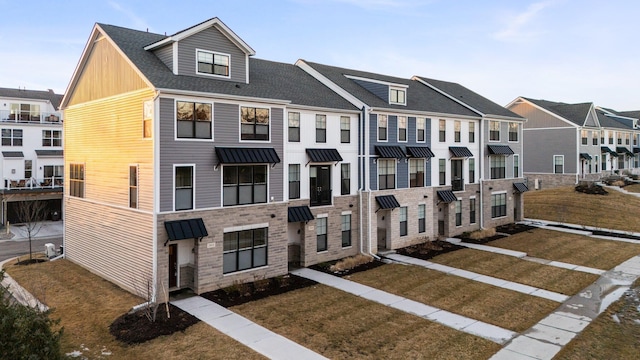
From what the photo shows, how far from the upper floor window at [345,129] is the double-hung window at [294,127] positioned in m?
3.14

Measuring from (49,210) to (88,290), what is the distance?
25.4m

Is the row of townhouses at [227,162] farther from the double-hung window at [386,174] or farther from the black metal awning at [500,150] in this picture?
the black metal awning at [500,150]

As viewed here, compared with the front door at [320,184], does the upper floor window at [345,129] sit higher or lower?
higher

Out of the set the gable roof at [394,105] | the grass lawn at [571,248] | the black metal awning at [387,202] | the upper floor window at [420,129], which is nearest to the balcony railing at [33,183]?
the gable roof at [394,105]

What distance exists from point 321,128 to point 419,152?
303 inches

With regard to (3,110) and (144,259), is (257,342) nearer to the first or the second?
(144,259)

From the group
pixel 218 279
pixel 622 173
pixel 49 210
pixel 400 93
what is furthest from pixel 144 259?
pixel 622 173

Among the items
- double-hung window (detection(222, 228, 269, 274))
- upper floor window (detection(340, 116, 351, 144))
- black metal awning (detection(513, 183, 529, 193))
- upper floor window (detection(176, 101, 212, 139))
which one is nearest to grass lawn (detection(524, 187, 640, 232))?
black metal awning (detection(513, 183, 529, 193))

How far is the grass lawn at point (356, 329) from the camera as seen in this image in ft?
41.0

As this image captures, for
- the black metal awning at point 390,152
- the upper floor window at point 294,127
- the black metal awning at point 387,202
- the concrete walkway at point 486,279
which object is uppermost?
the upper floor window at point 294,127

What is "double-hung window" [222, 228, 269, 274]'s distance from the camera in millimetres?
18500

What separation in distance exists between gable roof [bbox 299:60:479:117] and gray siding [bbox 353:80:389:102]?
162 mm

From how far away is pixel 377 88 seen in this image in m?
27.9

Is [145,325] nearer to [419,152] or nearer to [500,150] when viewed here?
[419,152]
